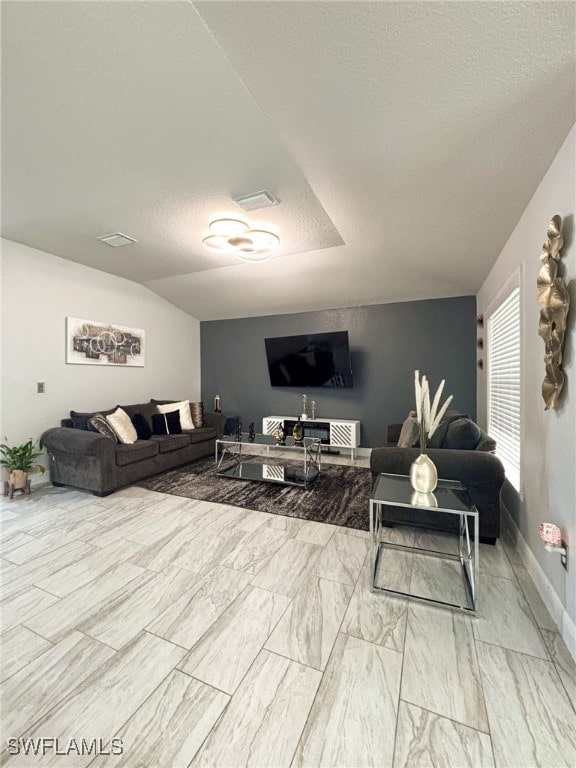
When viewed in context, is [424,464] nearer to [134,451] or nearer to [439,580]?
[439,580]

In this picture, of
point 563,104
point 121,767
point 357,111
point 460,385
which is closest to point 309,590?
point 121,767

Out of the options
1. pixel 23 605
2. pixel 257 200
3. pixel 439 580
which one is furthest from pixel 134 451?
pixel 439 580

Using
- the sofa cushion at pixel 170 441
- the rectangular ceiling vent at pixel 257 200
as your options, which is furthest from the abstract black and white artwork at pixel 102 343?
the rectangular ceiling vent at pixel 257 200

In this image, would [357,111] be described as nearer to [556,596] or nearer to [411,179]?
[411,179]

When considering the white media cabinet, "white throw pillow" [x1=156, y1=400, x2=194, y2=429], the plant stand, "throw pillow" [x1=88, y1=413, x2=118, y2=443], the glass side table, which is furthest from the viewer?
the white media cabinet

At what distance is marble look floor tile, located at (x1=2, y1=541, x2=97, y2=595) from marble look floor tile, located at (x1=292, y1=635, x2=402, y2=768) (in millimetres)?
1798

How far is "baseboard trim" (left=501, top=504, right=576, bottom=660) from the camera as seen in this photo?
1.40 meters

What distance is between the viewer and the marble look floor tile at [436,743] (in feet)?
3.24

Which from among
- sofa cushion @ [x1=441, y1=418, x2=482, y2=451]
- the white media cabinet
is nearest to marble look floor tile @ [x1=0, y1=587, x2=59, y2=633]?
sofa cushion @ [x1=441, y1=418, x2=482, y2=451]

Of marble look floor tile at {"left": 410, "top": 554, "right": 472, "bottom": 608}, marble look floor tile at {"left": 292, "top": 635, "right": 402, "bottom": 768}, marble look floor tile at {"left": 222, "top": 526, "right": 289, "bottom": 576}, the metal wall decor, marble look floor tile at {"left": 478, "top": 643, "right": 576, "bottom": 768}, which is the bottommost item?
marble look floor tile at {"left": 292, "top": 635, "right": 402, "bottom": 768}

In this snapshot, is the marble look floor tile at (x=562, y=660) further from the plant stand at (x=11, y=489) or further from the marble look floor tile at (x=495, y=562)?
the plant stand at (x=11, y=489)

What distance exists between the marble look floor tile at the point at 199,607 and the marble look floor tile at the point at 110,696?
59 mm

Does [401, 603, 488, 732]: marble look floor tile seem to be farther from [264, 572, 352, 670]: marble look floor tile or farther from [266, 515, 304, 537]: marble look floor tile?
[266, 515, 304, 537]: marble look floor tile

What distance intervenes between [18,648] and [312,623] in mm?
1359
